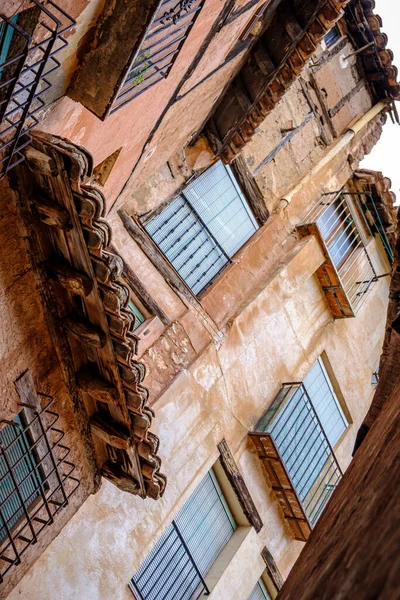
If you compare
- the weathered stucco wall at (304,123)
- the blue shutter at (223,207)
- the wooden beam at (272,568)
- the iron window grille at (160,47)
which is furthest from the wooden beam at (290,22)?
the wooden beam at (272,568)

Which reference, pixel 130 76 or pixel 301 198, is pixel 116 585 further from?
pixel 301 198

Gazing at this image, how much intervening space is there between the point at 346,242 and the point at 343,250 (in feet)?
0.72

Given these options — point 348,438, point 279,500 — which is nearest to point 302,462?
point 279,500

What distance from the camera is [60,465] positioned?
5617 millimetres

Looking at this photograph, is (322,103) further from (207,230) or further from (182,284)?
(182,284)

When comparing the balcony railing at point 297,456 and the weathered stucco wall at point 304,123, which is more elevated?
the weathered stucco wall at point 304,123

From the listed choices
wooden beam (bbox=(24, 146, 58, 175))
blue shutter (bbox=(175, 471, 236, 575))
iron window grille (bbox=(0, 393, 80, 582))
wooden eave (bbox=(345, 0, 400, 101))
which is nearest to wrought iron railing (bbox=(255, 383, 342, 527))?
blue shutter (bbox=(175, 471, 236, 575))

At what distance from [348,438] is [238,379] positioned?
9.68 feet

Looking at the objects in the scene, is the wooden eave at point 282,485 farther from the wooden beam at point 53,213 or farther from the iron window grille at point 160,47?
the wooden beam at point 53,213

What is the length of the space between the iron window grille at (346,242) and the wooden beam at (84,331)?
633 cm

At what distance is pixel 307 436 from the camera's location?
1008 cm

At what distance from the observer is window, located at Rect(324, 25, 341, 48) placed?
1184cm

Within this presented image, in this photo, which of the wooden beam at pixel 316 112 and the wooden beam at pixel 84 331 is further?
the wooden beam at pixel 316 112

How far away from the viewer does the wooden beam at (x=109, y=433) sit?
556 centimetres
